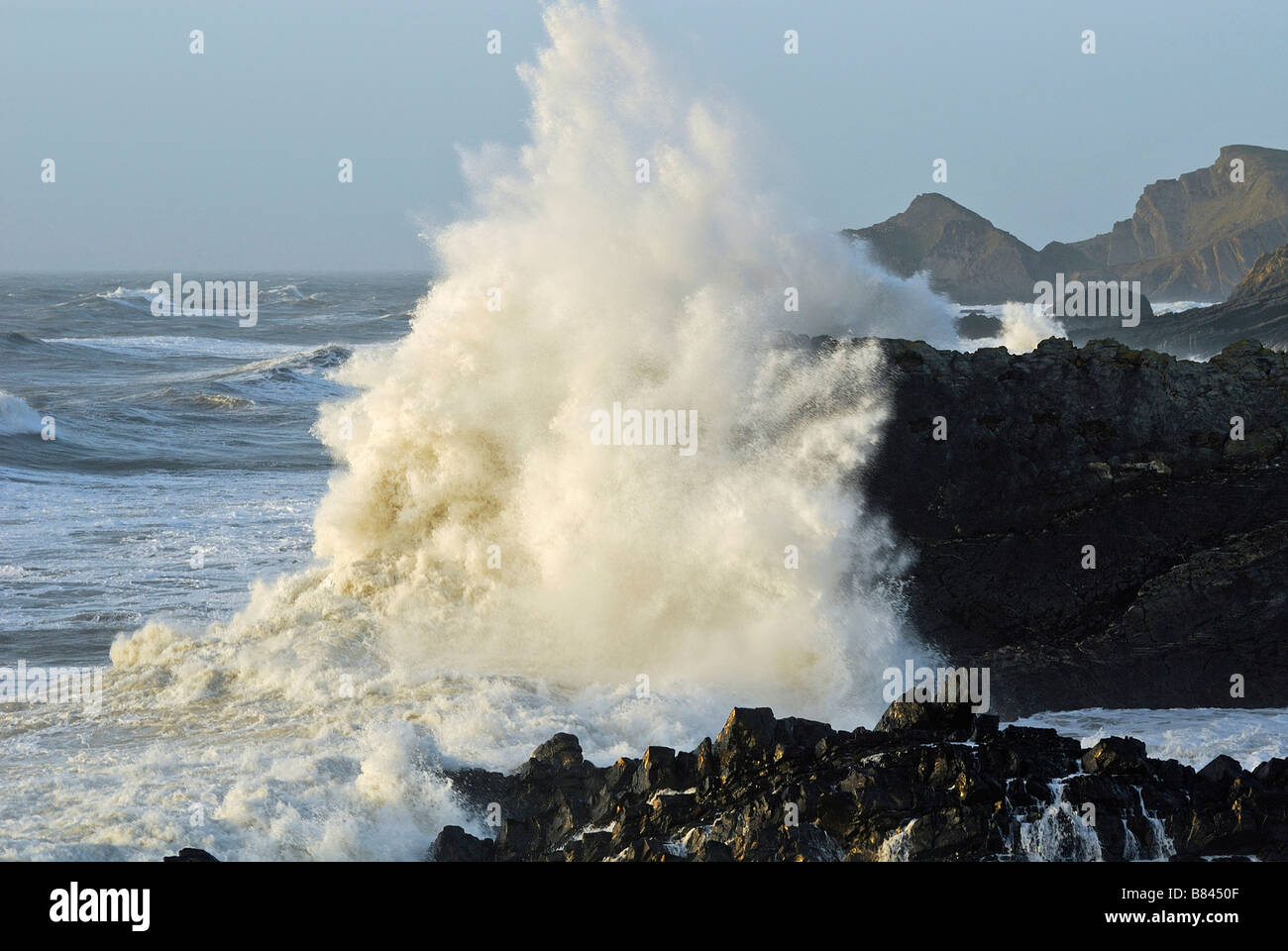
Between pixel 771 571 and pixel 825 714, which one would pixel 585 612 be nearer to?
pixel 771 571

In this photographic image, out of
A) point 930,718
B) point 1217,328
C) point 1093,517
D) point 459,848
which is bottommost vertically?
point 459,848

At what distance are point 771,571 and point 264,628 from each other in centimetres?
452

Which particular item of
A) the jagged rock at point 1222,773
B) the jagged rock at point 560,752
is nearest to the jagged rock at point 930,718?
the jagged rock at point 1222,773

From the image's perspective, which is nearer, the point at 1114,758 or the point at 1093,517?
the point at 1114,758

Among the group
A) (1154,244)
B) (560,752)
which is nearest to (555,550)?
(560,752)

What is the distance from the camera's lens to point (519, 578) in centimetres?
1241

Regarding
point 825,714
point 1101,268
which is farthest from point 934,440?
point 1101,268

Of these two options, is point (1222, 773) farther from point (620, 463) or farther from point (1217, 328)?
point (1217, 328)

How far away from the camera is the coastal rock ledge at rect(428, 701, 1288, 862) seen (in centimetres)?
742

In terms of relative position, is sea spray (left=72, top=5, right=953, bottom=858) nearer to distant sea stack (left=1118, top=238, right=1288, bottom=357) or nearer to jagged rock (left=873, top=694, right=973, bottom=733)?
jagged rock (left=873, top=694, right=973, bottom=733)

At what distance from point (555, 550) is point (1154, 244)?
403ft

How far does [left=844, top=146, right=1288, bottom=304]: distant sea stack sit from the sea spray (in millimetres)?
78681

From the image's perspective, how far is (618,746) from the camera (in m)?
9.27

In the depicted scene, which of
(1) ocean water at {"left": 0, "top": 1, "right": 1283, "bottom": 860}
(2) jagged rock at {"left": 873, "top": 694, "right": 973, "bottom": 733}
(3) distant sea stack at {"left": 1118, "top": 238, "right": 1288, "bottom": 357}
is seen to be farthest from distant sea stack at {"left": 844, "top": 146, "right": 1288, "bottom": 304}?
(2) jagged rock at {"left": 873, "top": 694, "right": 973, "bottom": 733}
